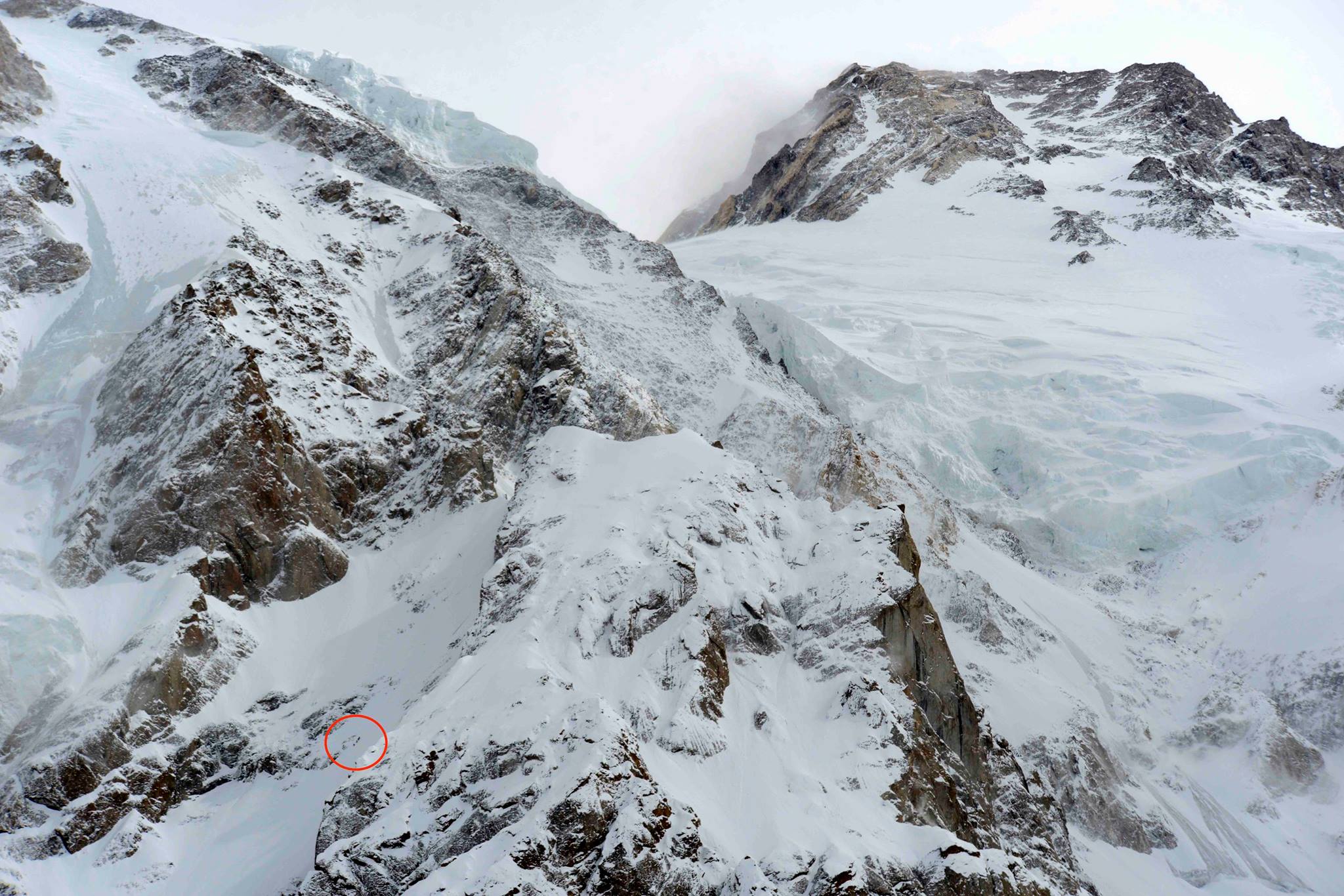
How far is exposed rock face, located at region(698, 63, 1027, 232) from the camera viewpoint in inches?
4980

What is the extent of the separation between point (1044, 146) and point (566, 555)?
129684mm

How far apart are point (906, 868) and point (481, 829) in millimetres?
13035

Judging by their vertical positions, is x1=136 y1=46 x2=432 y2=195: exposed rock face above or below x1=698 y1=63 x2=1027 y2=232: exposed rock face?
below

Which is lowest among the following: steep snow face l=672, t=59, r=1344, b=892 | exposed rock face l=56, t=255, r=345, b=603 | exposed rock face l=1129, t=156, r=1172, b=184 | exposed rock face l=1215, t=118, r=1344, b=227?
exposed rock face l=56, t=255, r=345, b=603

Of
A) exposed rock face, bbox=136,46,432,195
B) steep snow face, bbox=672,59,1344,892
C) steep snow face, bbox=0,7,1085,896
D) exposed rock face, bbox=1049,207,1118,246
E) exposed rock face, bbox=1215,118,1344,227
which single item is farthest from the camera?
exposed rock face, bbox=1215,118,1344,227

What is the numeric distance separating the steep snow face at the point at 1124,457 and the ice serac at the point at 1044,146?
166 cm

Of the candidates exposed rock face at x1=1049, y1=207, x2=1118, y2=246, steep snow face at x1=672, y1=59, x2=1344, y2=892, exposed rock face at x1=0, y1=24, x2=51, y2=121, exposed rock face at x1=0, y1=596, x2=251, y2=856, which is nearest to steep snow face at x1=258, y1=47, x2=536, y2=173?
steep snow face at x1=672, y1=59, x2=1344, y2=892

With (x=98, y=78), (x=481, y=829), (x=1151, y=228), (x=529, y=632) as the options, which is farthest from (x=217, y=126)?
(x=1151, y=228)

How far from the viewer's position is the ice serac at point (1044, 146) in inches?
4616

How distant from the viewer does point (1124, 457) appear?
64.1 metres

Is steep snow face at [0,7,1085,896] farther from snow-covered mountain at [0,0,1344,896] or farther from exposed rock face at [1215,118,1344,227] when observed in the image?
exposed rock face at [1215,118,1344,227]

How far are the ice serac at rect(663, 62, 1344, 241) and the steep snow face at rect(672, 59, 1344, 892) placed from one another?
5.44ft

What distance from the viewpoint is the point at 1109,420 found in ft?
222

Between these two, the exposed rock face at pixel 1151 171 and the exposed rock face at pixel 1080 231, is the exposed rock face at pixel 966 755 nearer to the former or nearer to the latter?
the exposed rock face at pixel 1080 231
